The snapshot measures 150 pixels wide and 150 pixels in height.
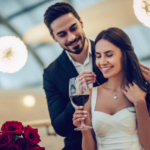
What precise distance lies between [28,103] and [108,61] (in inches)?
94.2

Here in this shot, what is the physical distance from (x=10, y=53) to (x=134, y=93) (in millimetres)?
1380

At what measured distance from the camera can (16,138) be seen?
1.16m

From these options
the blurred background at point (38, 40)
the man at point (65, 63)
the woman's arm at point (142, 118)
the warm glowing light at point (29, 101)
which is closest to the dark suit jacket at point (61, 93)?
the man at point (65, 63)

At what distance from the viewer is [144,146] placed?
4.15 ft

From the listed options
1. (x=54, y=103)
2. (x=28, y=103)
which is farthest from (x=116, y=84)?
(x=28, y=103)

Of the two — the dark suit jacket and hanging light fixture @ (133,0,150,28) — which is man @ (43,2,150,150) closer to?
the dark suit jacket

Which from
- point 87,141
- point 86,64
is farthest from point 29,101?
point 87,141

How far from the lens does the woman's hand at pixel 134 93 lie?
128 cm

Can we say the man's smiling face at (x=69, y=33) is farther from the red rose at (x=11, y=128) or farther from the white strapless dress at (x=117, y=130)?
the red rose at (x=11, y=128)

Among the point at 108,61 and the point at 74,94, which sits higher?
the point at 108,61

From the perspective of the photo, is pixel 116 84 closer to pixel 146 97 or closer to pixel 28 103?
pixel 146 97

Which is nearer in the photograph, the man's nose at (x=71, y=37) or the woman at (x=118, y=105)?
the woman at (x=118, y=105)

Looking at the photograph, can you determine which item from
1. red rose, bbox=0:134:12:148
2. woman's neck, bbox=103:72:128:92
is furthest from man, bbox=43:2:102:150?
red rose, bbox=0:134:12:148

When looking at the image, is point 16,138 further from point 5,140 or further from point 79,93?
point 79,93
